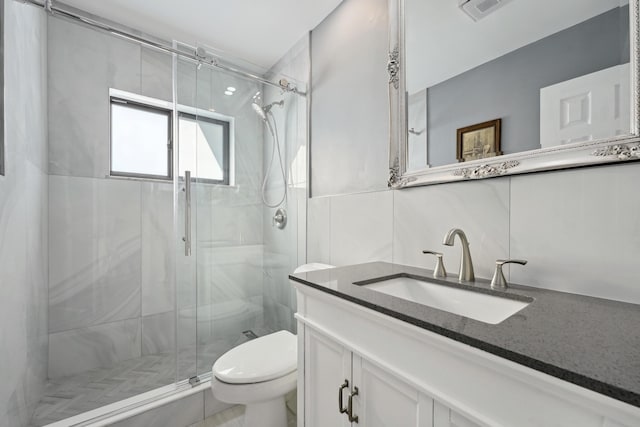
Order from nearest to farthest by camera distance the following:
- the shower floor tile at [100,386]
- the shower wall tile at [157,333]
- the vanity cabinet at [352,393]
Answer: the vanity cabinet at [352,393], the shower floor tile at [100,386], the shower wall tile at [157,333]

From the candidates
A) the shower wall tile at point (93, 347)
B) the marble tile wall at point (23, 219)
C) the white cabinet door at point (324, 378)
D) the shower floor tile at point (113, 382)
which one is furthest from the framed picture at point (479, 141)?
the shower wall tile at point (93, 347)

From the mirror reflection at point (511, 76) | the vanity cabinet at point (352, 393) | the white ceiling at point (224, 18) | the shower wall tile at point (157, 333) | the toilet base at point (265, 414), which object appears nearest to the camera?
the vanity cabinet at point (352, 393)

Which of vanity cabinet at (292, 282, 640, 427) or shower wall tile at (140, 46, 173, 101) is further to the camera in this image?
shower wall tile at (140, 46, 173, 101)

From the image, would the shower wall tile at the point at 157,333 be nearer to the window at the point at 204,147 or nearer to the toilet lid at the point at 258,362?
the toilet lid at the point at 258,362

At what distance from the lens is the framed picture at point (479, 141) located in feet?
3.23

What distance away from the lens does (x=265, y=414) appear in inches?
50.6

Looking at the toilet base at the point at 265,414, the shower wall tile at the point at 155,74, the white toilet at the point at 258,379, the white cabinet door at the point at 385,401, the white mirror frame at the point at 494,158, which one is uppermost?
the shower wall tile at the point at 155,74

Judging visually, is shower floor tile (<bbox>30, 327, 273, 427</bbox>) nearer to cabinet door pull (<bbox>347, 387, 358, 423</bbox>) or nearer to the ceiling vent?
cabinet door pull (<bbox>347, 387, 358, 423</bbox>)

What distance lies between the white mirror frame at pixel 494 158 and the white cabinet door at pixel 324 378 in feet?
2.48

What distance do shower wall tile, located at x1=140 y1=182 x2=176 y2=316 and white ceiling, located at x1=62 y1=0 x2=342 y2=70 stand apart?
112 centimetres

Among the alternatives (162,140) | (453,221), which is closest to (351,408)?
(453,221)

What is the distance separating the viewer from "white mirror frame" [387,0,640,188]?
724 millimetres

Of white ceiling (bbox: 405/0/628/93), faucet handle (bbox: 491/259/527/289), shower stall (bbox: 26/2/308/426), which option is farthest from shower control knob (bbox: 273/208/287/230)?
faucet handle (bbox: 491/259/527/289)

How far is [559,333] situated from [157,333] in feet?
7.83
